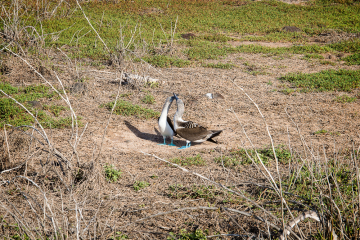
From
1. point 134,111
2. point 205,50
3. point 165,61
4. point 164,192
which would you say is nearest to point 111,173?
point 164,192

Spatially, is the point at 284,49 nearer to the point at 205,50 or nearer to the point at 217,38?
the point at 217,38

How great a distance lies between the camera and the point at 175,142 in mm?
6211

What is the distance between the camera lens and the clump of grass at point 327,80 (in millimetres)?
8766

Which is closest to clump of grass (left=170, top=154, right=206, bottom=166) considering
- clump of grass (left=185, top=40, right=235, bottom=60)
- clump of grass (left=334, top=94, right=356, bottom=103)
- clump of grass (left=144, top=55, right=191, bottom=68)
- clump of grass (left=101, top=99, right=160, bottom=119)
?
clump of grass (left=101, top=99, right=160, bottom=119)

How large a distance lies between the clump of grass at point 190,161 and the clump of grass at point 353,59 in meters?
8.97

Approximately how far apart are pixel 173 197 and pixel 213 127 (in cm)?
291

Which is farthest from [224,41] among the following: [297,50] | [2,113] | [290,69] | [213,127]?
Answer: [2,113]

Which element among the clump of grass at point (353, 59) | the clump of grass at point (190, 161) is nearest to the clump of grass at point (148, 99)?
the clump of grass at point (190, 161)

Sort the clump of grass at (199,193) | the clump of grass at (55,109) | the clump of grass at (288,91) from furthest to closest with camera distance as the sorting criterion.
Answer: the clump of grass at (288,91), the clump of grass at (55,109), the clump of grass at (199,193)

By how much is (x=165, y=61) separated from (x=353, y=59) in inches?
280

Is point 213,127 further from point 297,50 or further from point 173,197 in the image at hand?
point 297,50

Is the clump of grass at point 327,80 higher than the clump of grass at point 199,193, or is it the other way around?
the clump of grass at point 327,80

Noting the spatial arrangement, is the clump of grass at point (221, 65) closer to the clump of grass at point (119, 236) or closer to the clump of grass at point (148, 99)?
the clump of grass at point (148, 99)

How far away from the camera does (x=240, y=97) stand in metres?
8.23
